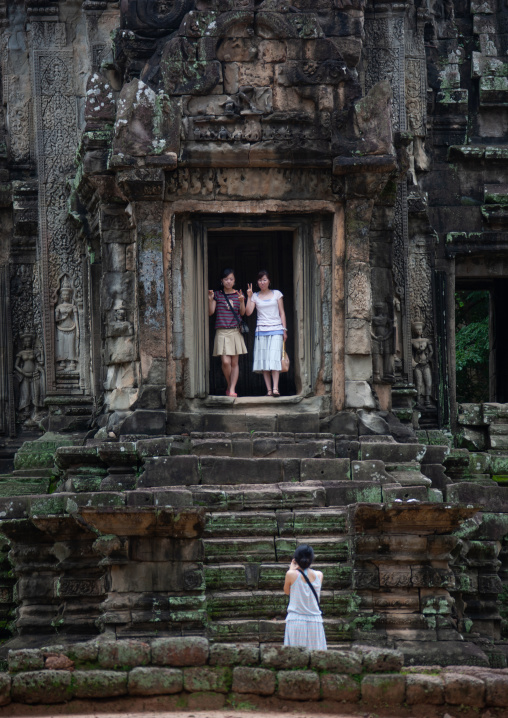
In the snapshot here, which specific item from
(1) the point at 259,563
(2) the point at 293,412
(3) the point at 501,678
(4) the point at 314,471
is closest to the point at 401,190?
(2) the point at 293,412

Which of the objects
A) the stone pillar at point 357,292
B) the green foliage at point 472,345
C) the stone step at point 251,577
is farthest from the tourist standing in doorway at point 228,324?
the green foliage at point 472,345

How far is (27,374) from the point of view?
54.7 ft

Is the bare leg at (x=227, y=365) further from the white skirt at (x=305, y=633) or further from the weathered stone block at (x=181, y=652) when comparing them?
the weathered stone block at (x=181, y=652)

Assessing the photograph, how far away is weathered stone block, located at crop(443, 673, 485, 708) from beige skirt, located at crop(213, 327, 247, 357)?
610 cm

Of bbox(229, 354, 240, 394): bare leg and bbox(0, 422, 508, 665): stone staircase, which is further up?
bbox(229, 354, 240, 394): bare leg

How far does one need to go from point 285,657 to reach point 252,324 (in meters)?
7.25

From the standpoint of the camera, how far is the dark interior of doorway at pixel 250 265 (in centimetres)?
1608

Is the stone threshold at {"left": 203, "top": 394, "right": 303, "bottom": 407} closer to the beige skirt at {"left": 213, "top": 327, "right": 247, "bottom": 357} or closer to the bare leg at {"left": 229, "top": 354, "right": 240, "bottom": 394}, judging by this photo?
the bare leg at {"left": 229, "top": 354, "right": 240, "bottom": 394}

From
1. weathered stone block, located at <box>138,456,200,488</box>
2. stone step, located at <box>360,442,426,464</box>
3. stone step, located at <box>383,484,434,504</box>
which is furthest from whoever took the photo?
stone step, located at <box>360,442,426,464</box>

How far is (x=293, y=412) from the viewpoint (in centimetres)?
1416

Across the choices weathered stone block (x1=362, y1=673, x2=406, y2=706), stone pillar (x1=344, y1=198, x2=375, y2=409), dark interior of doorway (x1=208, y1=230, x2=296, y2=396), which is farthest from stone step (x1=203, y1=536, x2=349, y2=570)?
dark interior of doorway (x1=208, y1=230, x2=296, y2=396)

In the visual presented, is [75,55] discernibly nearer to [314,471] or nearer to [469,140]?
[469,140]

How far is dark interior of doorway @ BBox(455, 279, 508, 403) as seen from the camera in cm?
1930

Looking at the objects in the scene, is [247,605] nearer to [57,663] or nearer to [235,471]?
[235,471]
